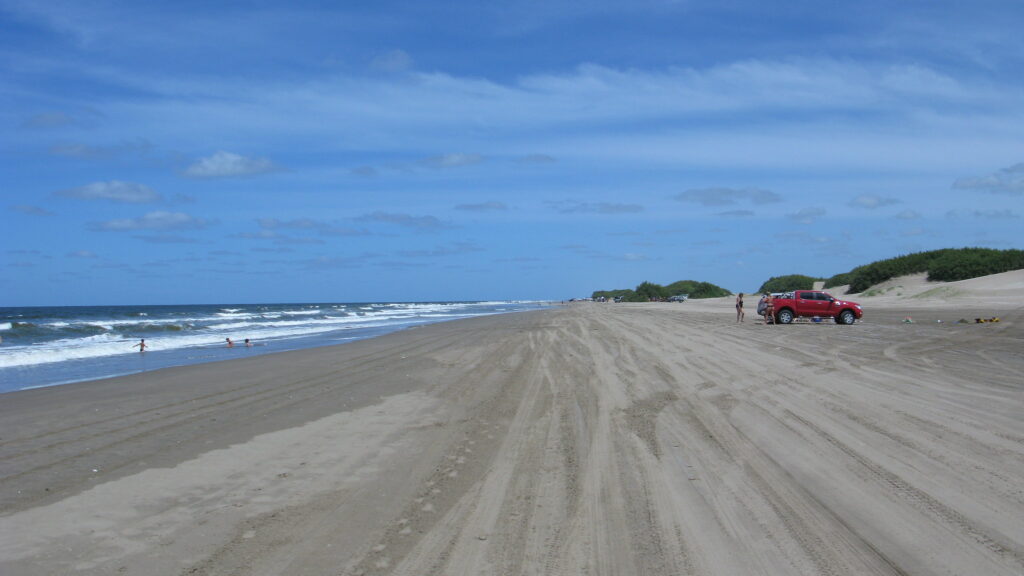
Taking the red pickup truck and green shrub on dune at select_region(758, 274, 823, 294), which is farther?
green shrub on dune at select_region(758, 274, 823, 294)

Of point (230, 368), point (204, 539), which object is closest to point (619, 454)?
point (204, 539)

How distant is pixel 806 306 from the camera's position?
107 feet

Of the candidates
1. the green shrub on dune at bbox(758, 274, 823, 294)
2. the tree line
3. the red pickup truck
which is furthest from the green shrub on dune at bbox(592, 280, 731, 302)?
the red pickup truck

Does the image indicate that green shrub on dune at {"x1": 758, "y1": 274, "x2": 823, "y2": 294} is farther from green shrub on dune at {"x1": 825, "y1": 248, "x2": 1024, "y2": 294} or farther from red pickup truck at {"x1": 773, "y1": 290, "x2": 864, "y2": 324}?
red pickup truck at {"x1": 773, "y1": 290, "x2": 864, "y2": 324}

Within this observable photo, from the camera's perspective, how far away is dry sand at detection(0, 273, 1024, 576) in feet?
15.9

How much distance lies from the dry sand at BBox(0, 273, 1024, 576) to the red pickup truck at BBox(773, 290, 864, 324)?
1780 cm

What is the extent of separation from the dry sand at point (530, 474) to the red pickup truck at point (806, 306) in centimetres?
1780

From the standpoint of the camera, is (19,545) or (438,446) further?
(438,446)

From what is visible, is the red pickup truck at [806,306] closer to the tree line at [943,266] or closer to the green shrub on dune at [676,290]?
the tree line at [943,266]

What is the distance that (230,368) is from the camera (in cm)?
1850

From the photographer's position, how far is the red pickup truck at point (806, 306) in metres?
32.0

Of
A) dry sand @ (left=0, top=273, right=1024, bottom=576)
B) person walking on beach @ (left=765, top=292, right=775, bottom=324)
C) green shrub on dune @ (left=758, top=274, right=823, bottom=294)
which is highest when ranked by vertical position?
green shrub on dune @ (left=758, top=274, right=823, bottom=294)

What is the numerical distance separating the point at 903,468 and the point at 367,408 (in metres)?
7.46

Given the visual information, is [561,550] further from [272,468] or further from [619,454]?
[272,468]
